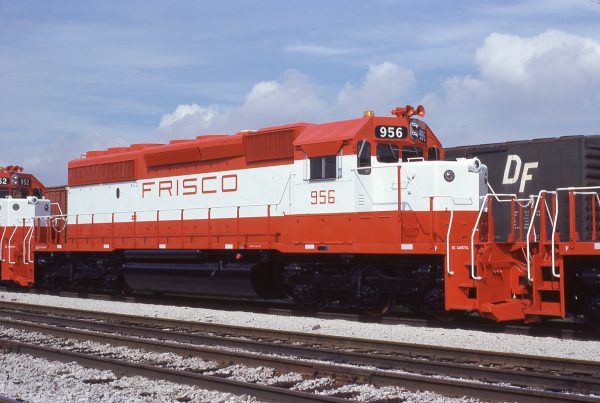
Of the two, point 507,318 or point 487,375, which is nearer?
point 487,375

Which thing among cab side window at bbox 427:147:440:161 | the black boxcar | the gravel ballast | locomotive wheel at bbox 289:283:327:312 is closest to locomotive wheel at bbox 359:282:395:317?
the gravel ballast

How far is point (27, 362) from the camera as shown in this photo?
9.20 meters

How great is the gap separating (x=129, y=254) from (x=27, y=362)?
797cm

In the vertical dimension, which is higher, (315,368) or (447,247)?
(447,247)

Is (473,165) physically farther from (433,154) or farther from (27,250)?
(27,250)

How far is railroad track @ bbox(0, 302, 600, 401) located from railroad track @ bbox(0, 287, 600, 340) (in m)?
2.65

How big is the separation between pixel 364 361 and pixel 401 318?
172 inches

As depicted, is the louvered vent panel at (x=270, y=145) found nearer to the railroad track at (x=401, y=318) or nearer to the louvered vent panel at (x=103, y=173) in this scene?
the railroad track at (x=401, y=318)

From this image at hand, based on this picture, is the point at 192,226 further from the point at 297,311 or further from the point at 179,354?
the point at 179,354

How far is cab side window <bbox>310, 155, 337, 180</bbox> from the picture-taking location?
12.9 meters

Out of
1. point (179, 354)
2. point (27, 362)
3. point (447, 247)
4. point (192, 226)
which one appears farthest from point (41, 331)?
point (447, 247)

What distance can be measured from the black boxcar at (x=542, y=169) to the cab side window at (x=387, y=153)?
2430 mm

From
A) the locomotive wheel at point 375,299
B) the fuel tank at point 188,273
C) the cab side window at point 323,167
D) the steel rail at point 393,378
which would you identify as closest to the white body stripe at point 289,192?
the cab side window at point 323,167

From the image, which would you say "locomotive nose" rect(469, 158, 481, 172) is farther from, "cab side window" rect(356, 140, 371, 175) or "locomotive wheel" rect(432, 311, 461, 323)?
"locomotive wheel" rect(432, 311, 461, 323)
